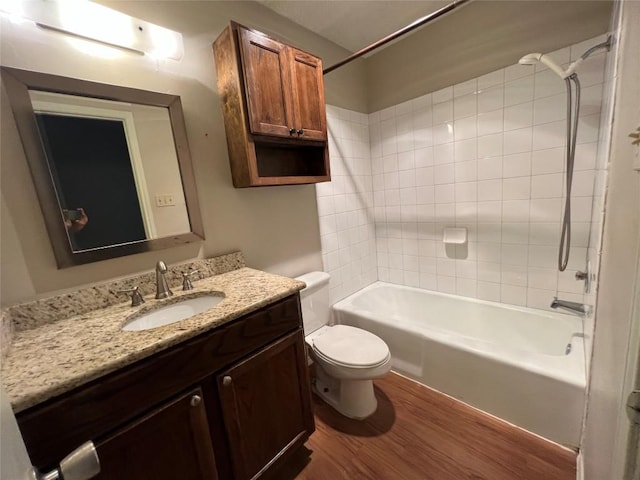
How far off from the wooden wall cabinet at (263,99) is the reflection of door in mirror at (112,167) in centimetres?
32

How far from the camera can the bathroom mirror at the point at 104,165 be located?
94 centimetres

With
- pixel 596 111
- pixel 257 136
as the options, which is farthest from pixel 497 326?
pixel 257 136

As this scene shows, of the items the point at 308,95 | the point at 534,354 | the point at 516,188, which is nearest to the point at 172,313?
the point at 308,95

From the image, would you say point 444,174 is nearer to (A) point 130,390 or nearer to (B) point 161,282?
(B) point 161,282

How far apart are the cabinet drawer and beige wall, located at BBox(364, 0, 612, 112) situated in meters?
2.06

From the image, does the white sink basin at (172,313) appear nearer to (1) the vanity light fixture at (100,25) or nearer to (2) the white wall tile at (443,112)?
(1) the vanity light fixture at (100,25)

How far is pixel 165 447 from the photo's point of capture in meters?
0.79

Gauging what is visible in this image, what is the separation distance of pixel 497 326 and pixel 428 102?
5.76 ft

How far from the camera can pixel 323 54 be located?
1939 millimetres

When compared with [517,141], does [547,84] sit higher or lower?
higher

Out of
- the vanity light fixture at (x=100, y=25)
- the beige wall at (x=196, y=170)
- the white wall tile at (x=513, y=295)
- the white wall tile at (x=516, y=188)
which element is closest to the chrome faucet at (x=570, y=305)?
the white wall tile at (x=513, y=295)

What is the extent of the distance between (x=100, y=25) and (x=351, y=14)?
1420 mm

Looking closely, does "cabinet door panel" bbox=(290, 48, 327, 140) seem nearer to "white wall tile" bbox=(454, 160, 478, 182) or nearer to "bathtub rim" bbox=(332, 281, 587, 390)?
"white wall tile" bbox=(454, 160, 478, 182)

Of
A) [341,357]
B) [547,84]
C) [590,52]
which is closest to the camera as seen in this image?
[590,52]
